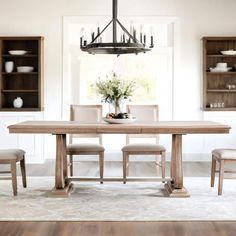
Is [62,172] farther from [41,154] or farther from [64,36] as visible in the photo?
[64,36]

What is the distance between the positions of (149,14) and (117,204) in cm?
386

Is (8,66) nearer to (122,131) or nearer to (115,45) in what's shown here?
(115,45)

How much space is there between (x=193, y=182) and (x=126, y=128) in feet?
4.76

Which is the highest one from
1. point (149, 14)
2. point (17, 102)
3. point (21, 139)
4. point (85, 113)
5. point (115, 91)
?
point (149, 14)

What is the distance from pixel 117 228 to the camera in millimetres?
3625

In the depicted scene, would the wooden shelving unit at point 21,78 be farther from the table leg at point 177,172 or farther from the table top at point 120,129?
the table leg at point 177,172

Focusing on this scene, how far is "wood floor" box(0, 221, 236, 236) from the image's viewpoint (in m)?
3.50

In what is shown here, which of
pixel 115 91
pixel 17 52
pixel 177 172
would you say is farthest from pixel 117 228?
pixel 17 52

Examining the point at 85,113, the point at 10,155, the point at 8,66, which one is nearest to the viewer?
the point at 10,155

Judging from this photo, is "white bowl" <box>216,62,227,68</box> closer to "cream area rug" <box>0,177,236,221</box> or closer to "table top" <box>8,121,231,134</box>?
"cream area rug" <box>0,177,236,221</box>

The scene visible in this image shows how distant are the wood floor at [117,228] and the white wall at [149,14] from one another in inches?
146

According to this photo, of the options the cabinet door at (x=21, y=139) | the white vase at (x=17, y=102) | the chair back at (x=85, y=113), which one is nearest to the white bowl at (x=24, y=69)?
the white vase at (x=17, y=102)

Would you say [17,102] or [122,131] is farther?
[17,102]

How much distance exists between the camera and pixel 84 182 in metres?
5.43
